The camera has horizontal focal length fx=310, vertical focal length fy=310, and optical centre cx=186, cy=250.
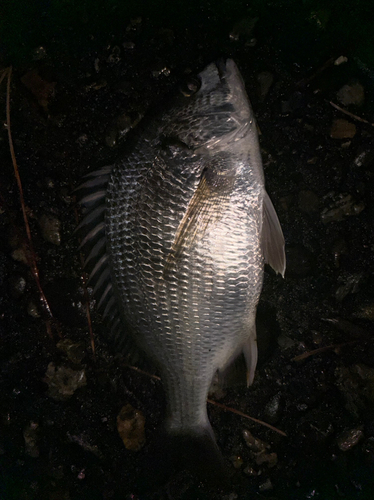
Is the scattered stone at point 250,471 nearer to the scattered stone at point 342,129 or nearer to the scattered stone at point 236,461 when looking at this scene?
the scattered stone at point 236,461

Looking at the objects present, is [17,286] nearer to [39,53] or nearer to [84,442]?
[84,442]

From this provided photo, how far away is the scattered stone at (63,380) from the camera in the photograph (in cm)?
174

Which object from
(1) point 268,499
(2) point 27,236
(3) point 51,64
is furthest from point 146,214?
(1) point 268,499

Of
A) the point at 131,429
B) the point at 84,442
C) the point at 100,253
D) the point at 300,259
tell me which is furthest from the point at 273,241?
the point at 84,442

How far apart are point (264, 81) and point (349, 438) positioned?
6.35ft

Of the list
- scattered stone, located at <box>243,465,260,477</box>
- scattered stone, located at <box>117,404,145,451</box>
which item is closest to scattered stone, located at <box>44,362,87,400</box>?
scattered stone, located at <box>117,404,145,451</box>

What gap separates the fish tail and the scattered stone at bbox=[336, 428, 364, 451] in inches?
24.9

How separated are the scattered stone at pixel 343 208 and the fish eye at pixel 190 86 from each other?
35.4 inches

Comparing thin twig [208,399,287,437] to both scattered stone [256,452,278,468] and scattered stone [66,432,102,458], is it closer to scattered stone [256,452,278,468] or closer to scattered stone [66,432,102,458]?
scattered stone [256,452,278,468]

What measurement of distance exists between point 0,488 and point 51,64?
248cm

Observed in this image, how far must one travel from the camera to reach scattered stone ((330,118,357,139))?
63.2 inches

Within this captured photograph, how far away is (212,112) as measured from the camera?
1.37 metres

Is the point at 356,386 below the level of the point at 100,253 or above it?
below

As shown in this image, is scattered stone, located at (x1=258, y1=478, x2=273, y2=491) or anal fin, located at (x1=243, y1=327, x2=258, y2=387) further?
scattered stone, located at (x1=258, y1=478, x2=273, y2=491)
